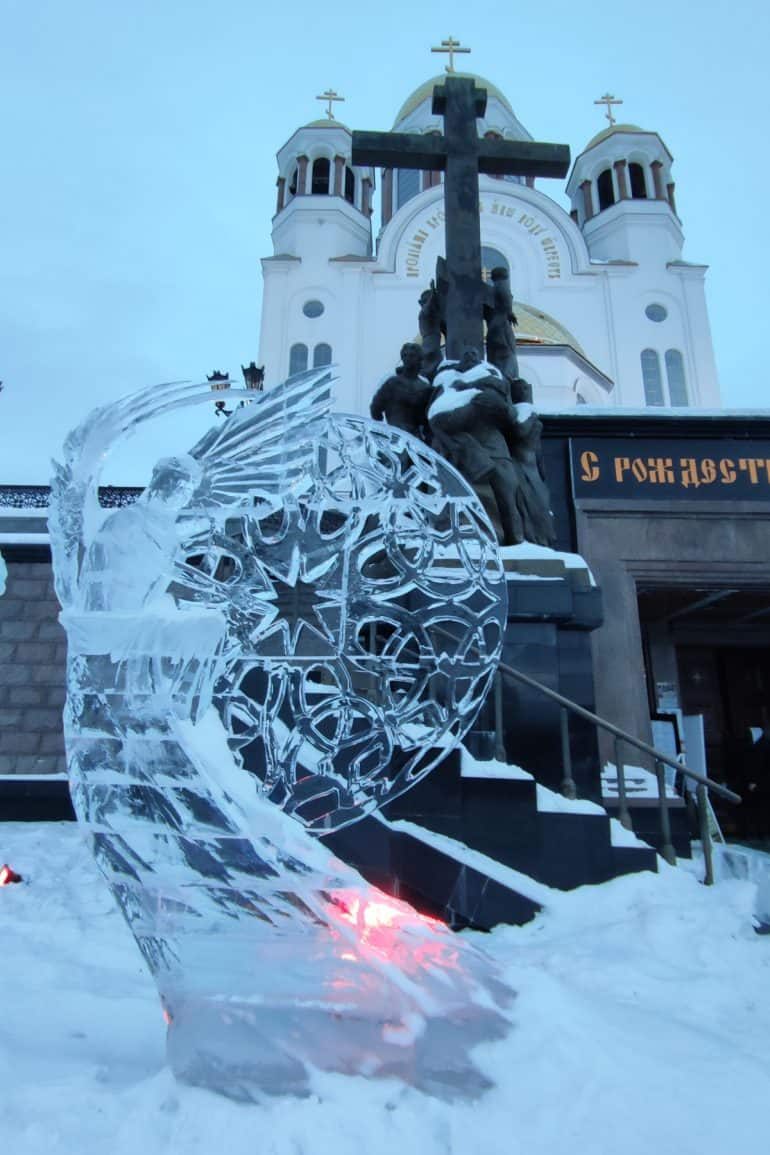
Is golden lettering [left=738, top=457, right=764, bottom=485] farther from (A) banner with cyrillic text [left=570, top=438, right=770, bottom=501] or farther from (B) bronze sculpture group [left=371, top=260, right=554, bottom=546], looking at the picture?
(B) bronze sculpture group [left=371, top=260, right=554, bottom=546]

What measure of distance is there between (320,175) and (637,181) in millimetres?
13999

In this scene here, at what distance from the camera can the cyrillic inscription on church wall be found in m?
30.0

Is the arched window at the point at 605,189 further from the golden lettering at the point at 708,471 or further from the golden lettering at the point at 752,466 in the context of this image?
the golden lettering at the point at 708,471

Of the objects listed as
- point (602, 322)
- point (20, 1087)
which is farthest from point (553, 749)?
point (602, 322)

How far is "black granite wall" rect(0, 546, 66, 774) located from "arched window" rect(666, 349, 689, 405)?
977 inches

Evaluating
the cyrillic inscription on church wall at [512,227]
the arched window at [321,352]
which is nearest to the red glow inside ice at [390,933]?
the arched window at [321,352]

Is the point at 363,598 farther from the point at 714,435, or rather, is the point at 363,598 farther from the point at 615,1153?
the point at 714,435

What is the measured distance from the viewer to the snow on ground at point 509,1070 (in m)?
1.80

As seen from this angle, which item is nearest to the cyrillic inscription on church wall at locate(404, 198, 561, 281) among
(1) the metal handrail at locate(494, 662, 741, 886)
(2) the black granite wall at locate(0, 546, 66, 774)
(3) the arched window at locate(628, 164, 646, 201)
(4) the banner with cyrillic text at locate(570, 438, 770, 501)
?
(3) the arched window at locate(628, 164, 646, 201)

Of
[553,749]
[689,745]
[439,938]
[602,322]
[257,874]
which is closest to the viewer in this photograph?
[257,874]

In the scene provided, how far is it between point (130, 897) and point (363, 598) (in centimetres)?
124

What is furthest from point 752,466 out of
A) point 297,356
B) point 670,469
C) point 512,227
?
point 512,227

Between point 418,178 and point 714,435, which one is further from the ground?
point 418,178

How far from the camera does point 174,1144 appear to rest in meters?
1.73
